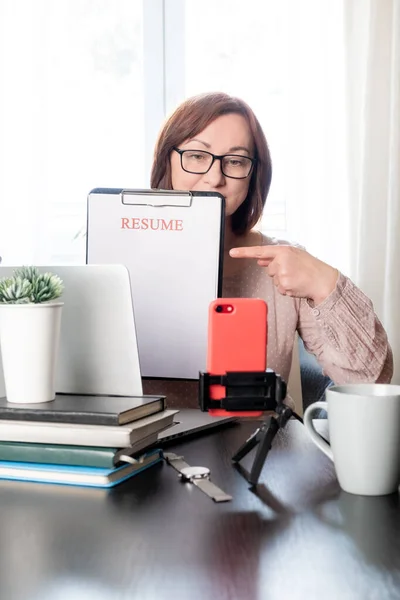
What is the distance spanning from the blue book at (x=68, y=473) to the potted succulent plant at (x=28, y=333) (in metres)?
0.09

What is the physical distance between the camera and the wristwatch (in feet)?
2.41

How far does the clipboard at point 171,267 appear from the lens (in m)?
1.14

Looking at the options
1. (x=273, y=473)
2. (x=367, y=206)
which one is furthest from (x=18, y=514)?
(x=367, y=206)

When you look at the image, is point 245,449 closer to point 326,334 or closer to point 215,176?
point 326,334

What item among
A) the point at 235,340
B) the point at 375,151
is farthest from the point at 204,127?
the point at 375,151

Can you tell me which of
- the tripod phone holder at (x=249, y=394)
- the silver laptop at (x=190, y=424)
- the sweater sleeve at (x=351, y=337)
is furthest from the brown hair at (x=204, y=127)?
the tripod phone holder at (x=249, y=394)

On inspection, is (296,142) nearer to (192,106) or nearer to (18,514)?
(192,106)

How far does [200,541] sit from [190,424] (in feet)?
Answer: 1.27

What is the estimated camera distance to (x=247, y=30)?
2.85 metres

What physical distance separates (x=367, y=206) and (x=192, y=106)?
1255 mm

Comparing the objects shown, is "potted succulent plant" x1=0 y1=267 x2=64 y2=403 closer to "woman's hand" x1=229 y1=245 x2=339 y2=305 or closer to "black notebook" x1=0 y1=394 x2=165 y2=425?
"black notebook" x1=0 y1=394 x2=165 y2=425

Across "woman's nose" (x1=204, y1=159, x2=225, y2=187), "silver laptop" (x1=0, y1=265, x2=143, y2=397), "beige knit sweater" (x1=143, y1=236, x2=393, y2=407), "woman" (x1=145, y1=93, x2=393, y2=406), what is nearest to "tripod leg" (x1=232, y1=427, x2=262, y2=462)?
"silver laptop" (x1=0, y1=265, x2=143, y2=397)

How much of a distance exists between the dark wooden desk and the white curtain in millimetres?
1936

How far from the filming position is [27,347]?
2.81 feet
